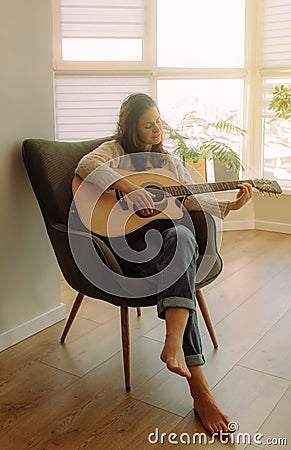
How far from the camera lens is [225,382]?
1962 mm

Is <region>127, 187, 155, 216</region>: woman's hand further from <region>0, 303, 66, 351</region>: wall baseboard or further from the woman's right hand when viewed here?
<region>0, 303, 66, 351</region>: wall baseboard

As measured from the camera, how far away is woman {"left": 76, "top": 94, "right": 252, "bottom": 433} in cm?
171

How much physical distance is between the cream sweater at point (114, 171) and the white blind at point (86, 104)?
151cm

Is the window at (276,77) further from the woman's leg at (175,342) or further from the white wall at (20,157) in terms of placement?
the woman's leg at (175,342)

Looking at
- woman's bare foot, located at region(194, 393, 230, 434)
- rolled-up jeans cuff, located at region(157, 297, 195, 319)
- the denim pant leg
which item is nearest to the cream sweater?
the denim pant leg

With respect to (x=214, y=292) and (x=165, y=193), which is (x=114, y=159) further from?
(x=214, y=292)

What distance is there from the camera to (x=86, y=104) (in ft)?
12.0

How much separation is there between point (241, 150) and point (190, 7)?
1.16 m

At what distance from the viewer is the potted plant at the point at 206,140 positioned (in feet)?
12.3

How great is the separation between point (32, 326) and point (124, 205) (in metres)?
0.78

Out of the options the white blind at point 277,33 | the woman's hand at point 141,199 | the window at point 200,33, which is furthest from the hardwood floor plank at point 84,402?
the white blind at point 277,33

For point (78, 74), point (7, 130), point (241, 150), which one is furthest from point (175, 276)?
point (241, 150)

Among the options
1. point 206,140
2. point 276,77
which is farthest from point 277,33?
point 206,140

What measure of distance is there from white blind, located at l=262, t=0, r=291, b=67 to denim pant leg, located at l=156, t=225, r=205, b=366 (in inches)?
102
